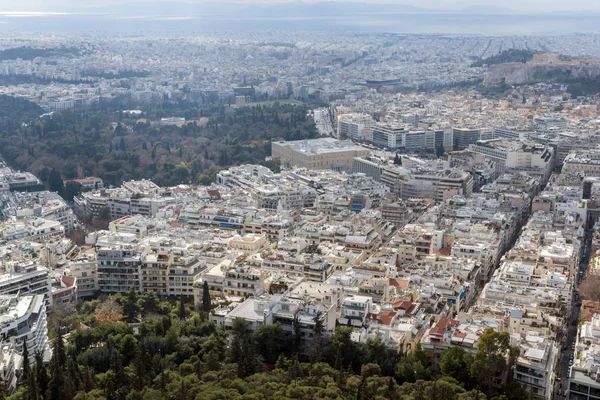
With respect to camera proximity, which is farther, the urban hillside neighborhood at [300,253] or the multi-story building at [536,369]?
the urban hillside neighborhood at [300,253]

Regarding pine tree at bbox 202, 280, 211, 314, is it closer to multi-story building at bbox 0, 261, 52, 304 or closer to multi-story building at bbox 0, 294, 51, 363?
multi-story building at bbox 0, 294, 51, 363

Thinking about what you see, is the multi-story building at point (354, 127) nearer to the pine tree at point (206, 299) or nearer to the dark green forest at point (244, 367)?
the pine tree at point (206, 299)

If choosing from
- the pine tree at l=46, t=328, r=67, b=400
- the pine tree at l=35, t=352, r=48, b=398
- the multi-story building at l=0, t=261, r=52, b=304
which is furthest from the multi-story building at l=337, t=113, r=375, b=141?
the pine tree at l=35, t=352, r=48, b=398

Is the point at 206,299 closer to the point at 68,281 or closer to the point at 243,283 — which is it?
the point at 243,283

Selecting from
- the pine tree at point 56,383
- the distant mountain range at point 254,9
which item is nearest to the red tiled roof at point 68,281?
the pine tree at point 56,383

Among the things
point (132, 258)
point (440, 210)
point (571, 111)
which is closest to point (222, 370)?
point (132, 258)

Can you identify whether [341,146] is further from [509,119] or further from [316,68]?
[316,68]
